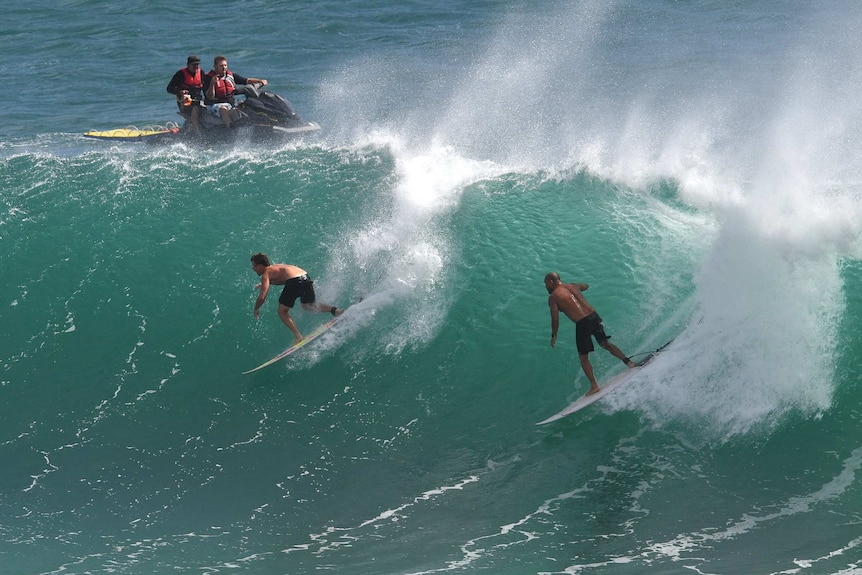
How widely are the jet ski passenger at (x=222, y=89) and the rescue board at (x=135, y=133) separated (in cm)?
119

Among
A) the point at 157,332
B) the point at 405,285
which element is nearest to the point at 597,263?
the point at 405,285

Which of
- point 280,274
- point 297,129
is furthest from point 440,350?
point 297,129

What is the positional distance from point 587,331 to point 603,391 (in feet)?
2.13

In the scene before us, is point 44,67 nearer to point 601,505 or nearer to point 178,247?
point 178,247

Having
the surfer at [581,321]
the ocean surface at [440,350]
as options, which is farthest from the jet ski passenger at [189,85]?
the surfer at [581,321]

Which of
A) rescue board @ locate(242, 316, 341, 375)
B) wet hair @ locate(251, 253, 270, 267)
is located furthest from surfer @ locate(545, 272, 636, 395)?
wet hair @ locate(251, 253, 270, 267)

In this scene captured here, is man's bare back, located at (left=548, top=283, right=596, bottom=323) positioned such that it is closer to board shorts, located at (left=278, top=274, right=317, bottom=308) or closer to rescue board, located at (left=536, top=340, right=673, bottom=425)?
rescue board, located at (left=536, top=340, right=673, bottom=425)

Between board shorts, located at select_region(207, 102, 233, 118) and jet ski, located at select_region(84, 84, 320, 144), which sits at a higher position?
board shorts, located at select_region(207, 102, 233, 118)

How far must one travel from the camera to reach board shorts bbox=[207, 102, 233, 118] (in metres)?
17.6

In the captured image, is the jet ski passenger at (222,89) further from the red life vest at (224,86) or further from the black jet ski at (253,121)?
the black jet ski at (253,121)

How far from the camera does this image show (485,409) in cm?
1105

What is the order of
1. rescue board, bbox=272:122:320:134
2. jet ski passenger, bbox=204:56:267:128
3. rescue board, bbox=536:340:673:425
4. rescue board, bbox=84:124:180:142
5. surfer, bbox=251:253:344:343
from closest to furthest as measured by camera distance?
rescue board, bbox=536:340:673:425, surfer, bbox=251:253:344:343, jet ski passenger, bbox=204:56:267:128, rescue board, bbox=272:122:320:134, rescue board, bbox=84:124:180:142

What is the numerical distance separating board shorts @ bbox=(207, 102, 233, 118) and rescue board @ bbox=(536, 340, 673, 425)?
9579 mm

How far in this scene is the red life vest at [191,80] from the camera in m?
17.3
